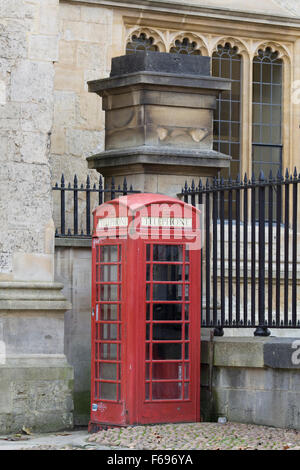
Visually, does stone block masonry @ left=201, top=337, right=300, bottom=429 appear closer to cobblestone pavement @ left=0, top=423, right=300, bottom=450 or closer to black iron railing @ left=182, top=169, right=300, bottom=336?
cobblestone pavement @ left=0, top=423, right=300, bottom=450

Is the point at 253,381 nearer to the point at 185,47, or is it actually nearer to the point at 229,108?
the point at 229,108

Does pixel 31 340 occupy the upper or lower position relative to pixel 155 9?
lower

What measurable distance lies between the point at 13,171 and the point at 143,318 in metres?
2.14

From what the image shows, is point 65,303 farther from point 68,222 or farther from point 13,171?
point 68,222

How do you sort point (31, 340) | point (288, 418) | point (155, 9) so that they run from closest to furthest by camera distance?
point (288, 418) → point (31, 340) → point (155, 9)

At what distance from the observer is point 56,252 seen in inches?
448

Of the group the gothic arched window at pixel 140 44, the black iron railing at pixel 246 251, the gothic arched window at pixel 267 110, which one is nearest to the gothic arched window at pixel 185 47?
the gothic arched window at pixel 140 44

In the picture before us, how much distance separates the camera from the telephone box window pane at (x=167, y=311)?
33.2ft

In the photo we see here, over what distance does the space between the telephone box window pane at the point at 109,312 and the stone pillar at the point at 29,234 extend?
675 mm

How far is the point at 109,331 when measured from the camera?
10227 millimetres

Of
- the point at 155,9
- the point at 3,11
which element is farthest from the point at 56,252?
the point at 155,9

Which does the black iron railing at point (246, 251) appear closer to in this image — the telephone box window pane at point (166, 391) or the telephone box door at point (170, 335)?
the telephone box door at point (170, 335)

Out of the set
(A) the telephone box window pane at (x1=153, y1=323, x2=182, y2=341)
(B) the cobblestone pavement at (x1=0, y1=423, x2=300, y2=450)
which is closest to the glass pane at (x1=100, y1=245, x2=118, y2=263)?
(A) the telephone box window pane at (x1=153, y1=323, x2=182, y2=341)

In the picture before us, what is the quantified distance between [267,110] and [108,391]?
771 centimetres
